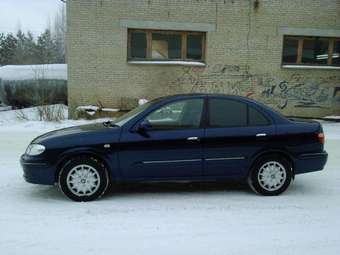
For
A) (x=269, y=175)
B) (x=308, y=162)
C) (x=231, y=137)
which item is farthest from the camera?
(x=308, y=162)

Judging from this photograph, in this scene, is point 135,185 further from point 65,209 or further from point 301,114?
point 301,114

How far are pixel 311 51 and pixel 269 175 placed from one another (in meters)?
11.8

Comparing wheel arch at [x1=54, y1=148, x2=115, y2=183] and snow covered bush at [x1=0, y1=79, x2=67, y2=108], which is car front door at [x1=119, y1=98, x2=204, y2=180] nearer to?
wheel arch at [x1=54, y1=148, x2=115, y2=183]

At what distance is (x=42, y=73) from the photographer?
64.8 feet

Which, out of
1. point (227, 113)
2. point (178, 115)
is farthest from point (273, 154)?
point (178, 115)

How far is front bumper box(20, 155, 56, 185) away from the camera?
5.49m

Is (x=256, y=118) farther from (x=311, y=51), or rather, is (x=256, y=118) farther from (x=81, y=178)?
(x=311, y=51)

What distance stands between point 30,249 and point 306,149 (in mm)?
4047

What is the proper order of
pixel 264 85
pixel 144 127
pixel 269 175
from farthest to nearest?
pixel 264 85 → pixel 269 175 → pixel 144 127

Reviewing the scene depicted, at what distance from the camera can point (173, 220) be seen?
4.87 m

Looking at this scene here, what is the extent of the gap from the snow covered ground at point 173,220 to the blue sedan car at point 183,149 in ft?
1.00

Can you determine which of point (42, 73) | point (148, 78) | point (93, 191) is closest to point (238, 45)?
point (148, 78)

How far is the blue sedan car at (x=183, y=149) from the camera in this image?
552cm

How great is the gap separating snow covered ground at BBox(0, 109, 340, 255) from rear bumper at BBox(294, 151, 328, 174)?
38 cm
